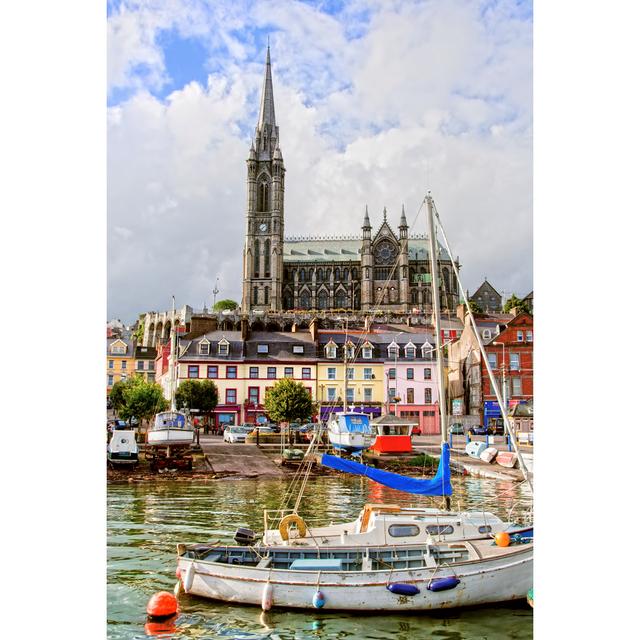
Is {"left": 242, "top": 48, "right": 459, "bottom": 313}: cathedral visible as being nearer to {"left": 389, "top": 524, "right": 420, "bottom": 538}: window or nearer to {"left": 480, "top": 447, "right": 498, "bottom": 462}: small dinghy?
{"left": 480, "top": 447, "right": 498, "bottom": 462}: small dinghy

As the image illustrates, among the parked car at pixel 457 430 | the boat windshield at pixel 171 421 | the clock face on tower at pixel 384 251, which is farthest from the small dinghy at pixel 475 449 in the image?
the clock face on tower at pixel 384 251

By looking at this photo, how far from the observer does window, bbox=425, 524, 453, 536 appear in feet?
30.0

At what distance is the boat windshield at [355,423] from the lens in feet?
82.1

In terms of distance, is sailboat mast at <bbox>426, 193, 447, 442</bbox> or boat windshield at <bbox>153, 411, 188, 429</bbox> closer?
sailboat mast at <bbox>426, 193, 447, 442</bbox>

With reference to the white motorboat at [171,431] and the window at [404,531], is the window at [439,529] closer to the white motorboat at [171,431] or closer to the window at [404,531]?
the window at [404,531]

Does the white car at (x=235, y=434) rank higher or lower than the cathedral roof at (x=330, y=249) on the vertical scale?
lower

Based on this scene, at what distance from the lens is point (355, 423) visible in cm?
2525

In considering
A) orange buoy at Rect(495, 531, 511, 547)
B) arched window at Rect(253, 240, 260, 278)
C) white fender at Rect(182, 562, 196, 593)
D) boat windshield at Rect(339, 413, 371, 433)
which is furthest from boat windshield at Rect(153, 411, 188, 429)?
arched window at Rect(253, 240, 260, 278)

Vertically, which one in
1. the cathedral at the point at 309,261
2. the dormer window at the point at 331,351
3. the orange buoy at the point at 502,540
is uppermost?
the cathedral at the point at 309,261

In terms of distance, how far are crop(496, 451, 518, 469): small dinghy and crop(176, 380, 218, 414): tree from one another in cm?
1289

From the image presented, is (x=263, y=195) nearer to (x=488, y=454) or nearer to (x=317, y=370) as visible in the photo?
(x=317, y=370)
